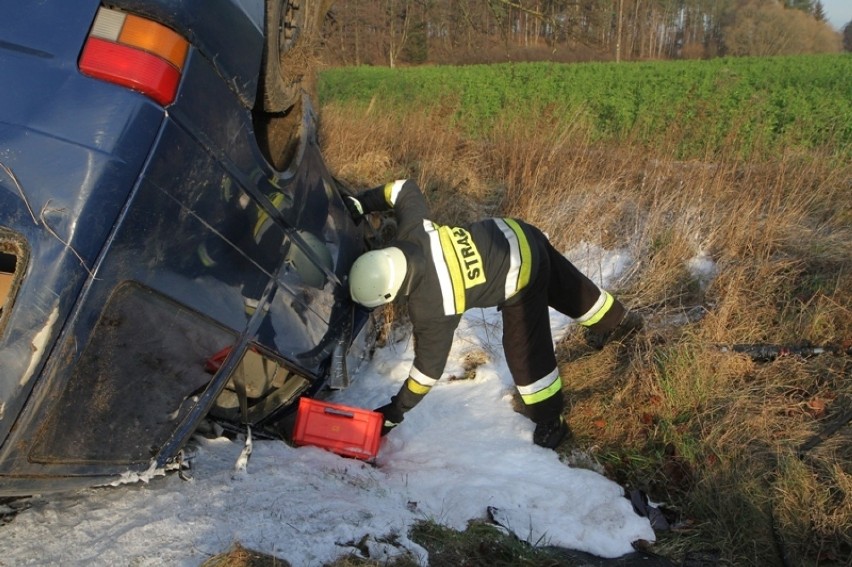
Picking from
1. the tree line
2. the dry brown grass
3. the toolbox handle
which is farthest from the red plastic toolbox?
the tree line

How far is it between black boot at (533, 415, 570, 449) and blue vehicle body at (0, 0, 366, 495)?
1.69 meters

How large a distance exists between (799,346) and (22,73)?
3.98m

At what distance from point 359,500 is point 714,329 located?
2.54 meters

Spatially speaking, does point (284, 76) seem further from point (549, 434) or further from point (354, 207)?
point (549, 434)

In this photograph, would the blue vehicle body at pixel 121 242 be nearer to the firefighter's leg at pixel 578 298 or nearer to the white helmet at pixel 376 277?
the white helmet at pixel 376 277

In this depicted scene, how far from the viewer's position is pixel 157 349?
6.58 ft

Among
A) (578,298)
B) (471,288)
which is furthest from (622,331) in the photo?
(471,288)

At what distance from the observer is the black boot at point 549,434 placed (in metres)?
3.49

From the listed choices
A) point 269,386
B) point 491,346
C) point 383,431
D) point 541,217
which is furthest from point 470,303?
point 541,217

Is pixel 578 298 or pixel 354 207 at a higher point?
pixel 354 207

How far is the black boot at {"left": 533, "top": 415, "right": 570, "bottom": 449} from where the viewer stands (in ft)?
11.5

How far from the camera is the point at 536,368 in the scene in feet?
11.6

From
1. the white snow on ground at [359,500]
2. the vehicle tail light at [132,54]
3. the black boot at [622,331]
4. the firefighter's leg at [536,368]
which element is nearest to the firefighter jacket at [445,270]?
the firefighter's leg at [536,368]

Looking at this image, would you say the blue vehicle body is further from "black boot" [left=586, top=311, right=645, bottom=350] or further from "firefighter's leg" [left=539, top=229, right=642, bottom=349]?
"black boot" [left=586, top=311, right=645, bottom=350]
